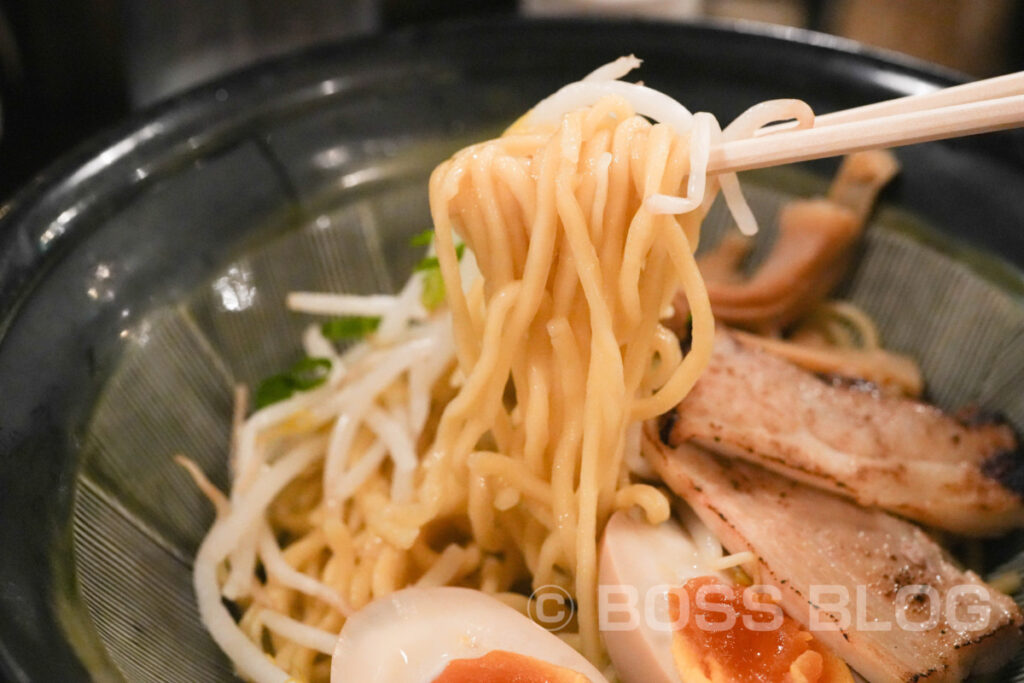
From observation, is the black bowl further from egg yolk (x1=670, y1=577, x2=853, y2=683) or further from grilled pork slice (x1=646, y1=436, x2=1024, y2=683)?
egg yolk (x1=670, y1=577, x2=853, y2=683)

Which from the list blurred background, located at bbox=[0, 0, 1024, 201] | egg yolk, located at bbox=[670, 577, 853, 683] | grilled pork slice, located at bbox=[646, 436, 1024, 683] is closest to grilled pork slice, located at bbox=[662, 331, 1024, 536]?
grilled pork slice, located at bbox=[646, 436, 1024, 683]

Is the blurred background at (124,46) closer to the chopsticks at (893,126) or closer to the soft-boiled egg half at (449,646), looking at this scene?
the chopsticks at (893,126)

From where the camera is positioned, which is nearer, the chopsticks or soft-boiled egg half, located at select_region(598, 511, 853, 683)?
the chopsticks

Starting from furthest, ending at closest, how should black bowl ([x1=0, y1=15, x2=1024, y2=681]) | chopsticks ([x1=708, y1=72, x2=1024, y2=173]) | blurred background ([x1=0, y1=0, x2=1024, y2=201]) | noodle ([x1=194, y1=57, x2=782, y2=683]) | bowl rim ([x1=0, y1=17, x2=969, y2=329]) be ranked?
1. blurred background ([x1=0, y1=0, x2=1024, y2=201])
2. bowl rim ([x1=0, y1=17, x2=969, y2=329])
3. black bowl ([x1=0, y1=15, x2=1024, y2=681])
4. noodle ([x1=194, y1=57, x2=782, y2=683])
5. chopsticks ([x1=708, y1=72, x2=1024, y2=173])

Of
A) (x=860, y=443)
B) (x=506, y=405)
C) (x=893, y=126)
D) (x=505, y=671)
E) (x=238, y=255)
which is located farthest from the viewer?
(x=238, y=255)

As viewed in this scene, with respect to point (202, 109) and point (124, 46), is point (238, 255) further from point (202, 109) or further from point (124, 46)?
point (124, 46)

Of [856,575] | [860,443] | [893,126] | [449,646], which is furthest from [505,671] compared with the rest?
[893,126]
